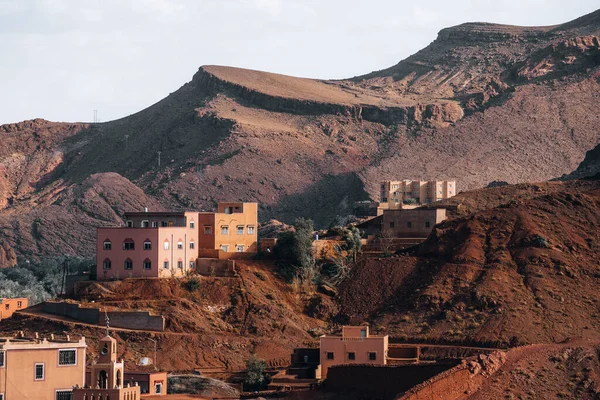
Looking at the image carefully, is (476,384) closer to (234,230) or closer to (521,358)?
(521,358)

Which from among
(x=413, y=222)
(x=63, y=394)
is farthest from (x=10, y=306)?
(x=63, y=394)

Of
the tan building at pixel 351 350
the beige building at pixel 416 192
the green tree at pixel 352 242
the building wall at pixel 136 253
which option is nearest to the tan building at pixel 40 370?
the tan building at pixel 351 350

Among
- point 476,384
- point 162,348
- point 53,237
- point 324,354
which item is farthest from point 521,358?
point 53,237

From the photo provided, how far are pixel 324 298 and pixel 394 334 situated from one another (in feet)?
34.1

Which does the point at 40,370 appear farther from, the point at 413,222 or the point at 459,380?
the point at 413,222

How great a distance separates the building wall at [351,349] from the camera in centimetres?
9338

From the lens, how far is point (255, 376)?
9456cm

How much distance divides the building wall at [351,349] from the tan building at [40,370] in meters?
20.3

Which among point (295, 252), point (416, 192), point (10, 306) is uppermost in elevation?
point (416, 192)

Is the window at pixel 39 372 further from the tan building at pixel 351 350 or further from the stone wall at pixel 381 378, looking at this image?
the tan building at pixel 351 350

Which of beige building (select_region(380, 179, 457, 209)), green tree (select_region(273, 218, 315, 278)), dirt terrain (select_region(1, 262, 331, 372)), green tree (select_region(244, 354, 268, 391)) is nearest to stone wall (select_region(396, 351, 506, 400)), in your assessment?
green tree (select_region(244, 354, 268, 391))

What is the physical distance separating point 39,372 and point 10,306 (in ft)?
131

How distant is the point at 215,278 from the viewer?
359 feet

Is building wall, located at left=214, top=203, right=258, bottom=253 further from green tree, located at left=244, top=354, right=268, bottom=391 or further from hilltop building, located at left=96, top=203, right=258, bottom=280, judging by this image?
green tree, located at left=244, top=354, right=268, bottom=391
